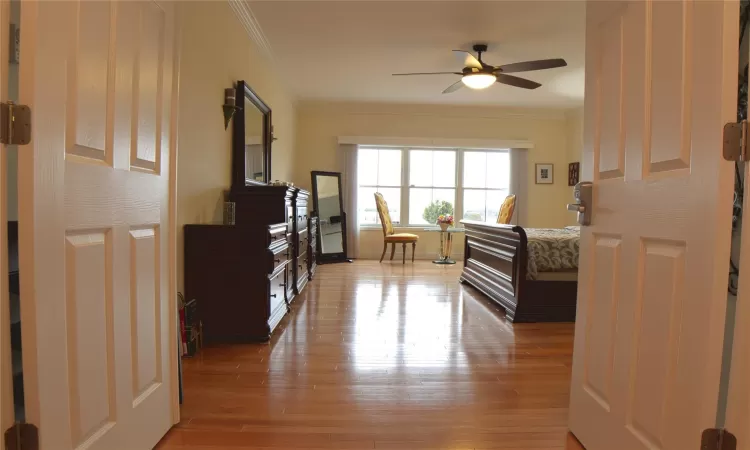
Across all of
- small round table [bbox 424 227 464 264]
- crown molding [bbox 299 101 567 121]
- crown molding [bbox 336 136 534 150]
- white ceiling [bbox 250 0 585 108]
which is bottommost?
small round table [bbox 424 227 464 264]

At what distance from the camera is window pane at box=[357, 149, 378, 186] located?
805 cm

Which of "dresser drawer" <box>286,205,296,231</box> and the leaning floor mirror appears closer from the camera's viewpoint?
"dresser drawer" <box>286,205,296,231</box>

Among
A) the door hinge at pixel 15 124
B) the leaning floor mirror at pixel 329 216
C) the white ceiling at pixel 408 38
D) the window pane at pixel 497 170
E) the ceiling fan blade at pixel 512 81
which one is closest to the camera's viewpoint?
the door hinge at pixel 15 124

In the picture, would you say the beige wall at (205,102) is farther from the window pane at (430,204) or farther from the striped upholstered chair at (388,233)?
the window pane at (430,204)

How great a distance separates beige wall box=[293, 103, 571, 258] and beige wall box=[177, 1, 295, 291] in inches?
128

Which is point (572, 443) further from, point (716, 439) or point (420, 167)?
point (420, 167)

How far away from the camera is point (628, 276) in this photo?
1.49 meters

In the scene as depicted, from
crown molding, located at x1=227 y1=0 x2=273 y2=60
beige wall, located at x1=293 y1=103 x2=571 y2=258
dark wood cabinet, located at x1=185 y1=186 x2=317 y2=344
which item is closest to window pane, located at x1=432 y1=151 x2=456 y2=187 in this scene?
beige wall, located at x1=293 y1=103 x2=571 y2=258

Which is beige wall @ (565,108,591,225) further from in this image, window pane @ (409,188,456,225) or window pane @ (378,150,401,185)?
window pane @ (378,150,401,185)

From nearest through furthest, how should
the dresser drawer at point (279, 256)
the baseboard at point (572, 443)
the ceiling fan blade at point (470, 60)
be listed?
the baseboard at point (572, 443), the dresser drawer at point (279, 256), the ceiling fan blade at point (470, 60)

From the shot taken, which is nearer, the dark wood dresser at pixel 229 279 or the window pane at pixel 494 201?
the dark wood dresser at pixel 229 279

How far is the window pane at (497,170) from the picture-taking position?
26.8 feet

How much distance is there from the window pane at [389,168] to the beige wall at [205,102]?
379 centimetres

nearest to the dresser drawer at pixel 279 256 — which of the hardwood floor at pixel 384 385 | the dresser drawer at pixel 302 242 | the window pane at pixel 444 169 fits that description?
the hardwood floor at pixel 384 385
